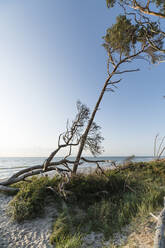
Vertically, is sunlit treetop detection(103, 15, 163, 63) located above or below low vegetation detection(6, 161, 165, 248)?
above

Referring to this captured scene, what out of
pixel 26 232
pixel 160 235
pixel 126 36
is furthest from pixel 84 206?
pixel 126 36

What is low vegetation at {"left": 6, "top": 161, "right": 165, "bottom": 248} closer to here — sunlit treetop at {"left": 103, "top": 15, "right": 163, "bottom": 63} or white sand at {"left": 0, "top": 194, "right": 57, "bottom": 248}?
white sand at {"left": 0, "top": 194, "right": 57, "bottom": 248}

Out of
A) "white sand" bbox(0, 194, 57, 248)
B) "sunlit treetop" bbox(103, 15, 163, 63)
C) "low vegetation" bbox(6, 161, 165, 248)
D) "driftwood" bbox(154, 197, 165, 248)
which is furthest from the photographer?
"sunlit treetop" bbox(103, 15, 163, 63)

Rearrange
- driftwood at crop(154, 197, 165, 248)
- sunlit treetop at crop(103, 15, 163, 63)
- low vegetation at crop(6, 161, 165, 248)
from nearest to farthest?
driftwood at crop(154, 197, 165, 248), low vegetation at crop(6, 161, 165, 248), sunlit treetop at crop(103, 15, 163, 63)

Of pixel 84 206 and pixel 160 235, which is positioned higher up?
pixel 160 235

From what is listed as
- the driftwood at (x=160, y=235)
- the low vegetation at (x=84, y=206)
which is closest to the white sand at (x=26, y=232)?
the low vegetation at (x=84, y=206)

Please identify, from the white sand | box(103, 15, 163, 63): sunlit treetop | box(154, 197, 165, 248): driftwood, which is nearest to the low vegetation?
the white sand

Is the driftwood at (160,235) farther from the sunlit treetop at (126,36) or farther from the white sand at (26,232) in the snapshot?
the sunlit treetop at (126,36)

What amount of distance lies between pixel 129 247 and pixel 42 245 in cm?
193

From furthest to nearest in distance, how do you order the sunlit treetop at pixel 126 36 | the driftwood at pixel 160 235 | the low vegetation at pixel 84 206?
the sunlit treetop at pixel 126 36 < the low vegetation at pixel 84 206 < the driftwood at pixel 160 235

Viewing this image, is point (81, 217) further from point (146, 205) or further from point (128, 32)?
point (128, 32)

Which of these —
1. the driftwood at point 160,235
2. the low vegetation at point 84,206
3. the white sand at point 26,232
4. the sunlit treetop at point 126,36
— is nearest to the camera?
the driftwood at point 160,235

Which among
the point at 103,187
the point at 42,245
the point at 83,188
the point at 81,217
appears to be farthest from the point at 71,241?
the point at 103,187

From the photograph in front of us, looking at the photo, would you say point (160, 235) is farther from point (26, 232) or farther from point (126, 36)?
point (126, 36)
